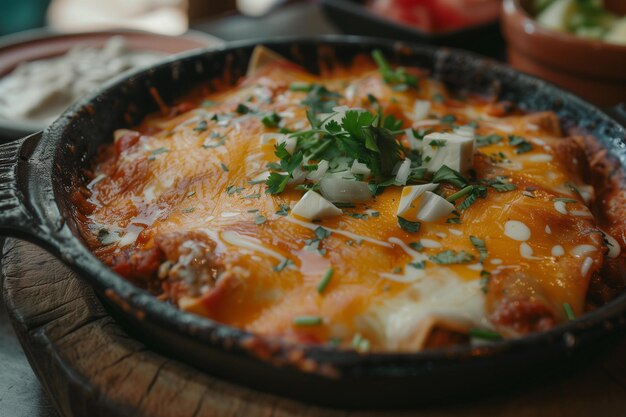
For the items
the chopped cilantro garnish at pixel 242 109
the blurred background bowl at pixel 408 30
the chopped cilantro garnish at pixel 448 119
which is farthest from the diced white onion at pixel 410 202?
the blurred background bowl at pixel 408 30

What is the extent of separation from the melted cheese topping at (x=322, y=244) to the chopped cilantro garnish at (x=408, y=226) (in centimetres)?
2

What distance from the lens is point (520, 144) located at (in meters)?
1.96

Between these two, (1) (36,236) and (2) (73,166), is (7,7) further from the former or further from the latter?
(1) (36,236)

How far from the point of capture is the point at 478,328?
133 cm

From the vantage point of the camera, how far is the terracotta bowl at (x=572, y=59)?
271cm

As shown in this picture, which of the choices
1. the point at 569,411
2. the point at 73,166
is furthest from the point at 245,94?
the point at 569,411

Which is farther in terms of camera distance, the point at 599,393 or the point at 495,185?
the point at 495,185

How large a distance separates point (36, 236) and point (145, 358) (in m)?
0.37

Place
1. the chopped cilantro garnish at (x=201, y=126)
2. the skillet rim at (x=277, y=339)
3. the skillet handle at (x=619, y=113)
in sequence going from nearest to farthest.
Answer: the skillet rim at (x=277, y=339) → the chopped cilantro garnish at (x=201, y=126) → the skillet handle at (x=619, y=113)

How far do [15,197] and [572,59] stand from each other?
95.9 inches

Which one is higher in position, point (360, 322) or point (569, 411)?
point (360, 322)

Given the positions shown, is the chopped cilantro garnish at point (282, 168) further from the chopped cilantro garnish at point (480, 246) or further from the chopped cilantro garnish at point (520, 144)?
the chopped cilantro garnish at point (520, 144)

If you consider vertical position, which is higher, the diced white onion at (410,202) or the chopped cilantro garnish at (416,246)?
the diced white onion at (410,202)

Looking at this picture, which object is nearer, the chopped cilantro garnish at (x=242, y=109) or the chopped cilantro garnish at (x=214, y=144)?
the chopped cilantro garnish at (x=214, y=144)
